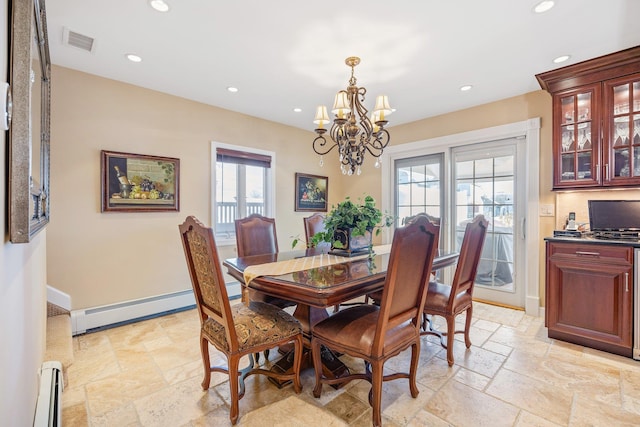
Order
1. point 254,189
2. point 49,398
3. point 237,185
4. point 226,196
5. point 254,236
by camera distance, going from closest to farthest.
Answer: point 49,398 → point 254,236 → point 226,196 → point 237,185 → point 254,189

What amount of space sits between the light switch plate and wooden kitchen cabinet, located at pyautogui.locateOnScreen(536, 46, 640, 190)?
381mm

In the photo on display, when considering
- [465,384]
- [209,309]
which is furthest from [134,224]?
[465,384]

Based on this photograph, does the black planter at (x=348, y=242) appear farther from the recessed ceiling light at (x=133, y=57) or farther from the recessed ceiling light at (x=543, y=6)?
the recessed ceiling light at (x=133, y=57)

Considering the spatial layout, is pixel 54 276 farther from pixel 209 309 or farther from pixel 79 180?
pixel 209 309

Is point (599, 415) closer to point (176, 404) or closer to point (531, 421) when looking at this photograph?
point (531, 421)

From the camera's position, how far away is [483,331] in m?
2.92

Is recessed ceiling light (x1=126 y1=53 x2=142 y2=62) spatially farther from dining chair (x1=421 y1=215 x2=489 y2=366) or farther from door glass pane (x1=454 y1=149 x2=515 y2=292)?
door glass pane (x1=454 y1=149 x2=515 y2=292)

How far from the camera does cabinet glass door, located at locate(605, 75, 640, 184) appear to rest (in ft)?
8.32

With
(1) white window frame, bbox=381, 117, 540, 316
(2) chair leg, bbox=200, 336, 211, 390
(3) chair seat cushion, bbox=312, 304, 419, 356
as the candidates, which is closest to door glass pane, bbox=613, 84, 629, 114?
(1) white window frame, bbox=381, 117, 540, 316

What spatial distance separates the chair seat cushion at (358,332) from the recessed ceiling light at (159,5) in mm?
2254

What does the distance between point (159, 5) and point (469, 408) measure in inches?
124

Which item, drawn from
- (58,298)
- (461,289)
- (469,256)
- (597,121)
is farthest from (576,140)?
(58,298)

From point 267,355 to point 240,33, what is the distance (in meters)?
2.46

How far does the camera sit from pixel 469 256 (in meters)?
2.34
